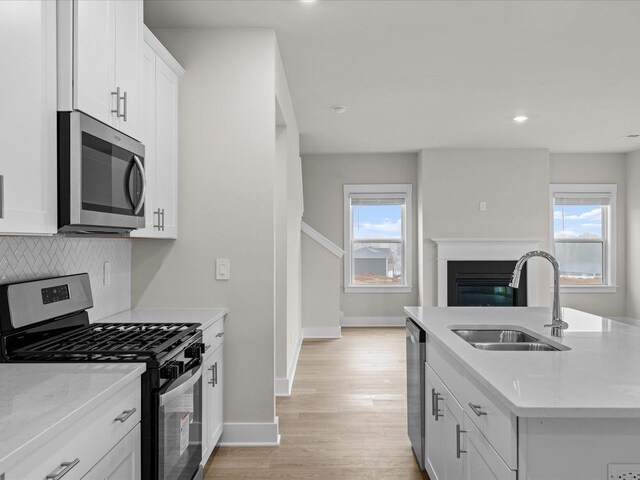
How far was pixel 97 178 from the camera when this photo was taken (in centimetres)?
184

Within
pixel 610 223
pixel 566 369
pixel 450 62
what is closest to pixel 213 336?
pixel 566 369

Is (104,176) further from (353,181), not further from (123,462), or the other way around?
(353,181)

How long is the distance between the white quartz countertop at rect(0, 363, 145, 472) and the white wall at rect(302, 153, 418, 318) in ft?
19.3

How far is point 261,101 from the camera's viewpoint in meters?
3.07

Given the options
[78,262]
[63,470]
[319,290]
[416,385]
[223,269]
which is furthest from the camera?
[319,290]

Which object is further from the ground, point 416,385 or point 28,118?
point 28,118

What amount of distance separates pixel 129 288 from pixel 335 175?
4837 millimetres

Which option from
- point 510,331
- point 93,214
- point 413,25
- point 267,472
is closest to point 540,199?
point 413,25

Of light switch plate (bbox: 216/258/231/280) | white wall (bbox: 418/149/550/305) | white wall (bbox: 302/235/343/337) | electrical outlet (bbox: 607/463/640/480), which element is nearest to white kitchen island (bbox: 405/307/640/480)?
electrical outlet (bbox: 607/463/640/480)

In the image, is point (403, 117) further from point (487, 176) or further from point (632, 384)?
point (632, 384)

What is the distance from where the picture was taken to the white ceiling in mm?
2912

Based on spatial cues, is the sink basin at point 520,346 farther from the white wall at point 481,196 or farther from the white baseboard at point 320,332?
the white wall at point 481,196

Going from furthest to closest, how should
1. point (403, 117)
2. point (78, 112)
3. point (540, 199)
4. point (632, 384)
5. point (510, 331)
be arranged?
point (540, 199)
point (403, 117)
point (510, 331)
point (78, 112)
point (632, 384)

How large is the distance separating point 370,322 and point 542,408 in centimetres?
630
